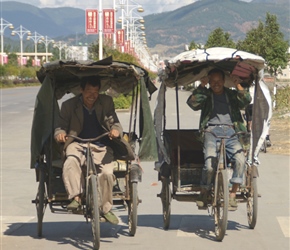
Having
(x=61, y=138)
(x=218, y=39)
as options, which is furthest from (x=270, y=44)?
(x=61, y=138)

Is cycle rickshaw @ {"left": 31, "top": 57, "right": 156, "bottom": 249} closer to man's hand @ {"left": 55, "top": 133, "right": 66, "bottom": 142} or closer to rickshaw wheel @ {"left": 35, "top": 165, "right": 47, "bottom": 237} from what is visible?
rickshaw wheel @ {"left": 35, "top": 165, "right": 47, "bottom": 237}

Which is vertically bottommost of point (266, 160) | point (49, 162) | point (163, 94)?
point (266, 160)

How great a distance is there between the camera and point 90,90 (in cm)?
832

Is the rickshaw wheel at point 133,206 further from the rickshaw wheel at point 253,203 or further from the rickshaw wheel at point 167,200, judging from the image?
the rickshaw wheel at point 253,203

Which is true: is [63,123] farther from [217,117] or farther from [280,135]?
[280,135]

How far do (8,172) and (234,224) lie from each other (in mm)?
6529

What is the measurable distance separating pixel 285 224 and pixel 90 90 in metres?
2.94

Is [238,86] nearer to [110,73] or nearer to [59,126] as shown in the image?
[110,73]

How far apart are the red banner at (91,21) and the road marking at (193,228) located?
2803 cm

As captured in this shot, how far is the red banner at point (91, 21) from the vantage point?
122ft

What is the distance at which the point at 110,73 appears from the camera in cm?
873

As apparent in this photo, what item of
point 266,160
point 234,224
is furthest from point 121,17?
point 234,224

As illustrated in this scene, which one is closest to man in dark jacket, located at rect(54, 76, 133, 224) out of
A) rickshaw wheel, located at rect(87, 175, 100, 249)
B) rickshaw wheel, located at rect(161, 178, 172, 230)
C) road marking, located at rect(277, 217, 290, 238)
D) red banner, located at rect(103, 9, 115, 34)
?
rickshaw wheel, located at rect(87, 175, 100, 249)

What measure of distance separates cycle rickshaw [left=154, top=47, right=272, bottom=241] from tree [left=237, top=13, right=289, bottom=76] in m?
31.4
